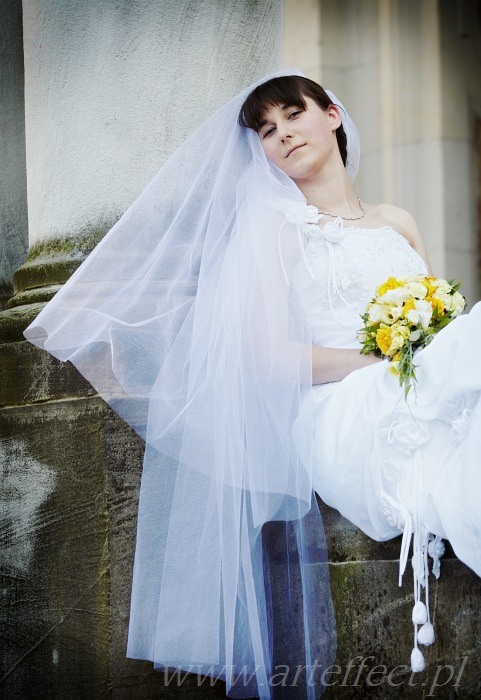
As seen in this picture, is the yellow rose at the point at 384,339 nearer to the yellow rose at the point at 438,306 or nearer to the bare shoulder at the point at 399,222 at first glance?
the yellow rose at the point at 438,306

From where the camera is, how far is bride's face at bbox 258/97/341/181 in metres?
3.62

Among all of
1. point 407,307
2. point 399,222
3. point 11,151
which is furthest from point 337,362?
point 11,151

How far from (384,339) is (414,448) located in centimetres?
34

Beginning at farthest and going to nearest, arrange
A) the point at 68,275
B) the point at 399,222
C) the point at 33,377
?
1. the point at 399,222
2. the point at 68,275
3. the point at 33,377

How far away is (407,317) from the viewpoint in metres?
2.83

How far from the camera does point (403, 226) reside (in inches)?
154

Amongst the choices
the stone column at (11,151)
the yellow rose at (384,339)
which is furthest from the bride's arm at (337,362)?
the stone column at (11,151)

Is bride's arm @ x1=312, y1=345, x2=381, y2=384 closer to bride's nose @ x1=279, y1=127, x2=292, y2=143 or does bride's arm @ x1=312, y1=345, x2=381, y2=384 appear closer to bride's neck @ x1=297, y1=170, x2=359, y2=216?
bride's neck @ x1=297, y1=170, x2=359, y2=216

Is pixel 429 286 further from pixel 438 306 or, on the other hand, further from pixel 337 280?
pixel 337 280

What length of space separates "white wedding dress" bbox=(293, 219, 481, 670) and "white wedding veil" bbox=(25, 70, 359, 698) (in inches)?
4.4

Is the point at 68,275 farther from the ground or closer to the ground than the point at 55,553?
farther from the ground

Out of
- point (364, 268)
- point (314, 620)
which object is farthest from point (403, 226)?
point (314, 620)

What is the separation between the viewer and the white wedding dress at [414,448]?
2.56 metres

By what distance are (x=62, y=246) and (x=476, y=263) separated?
4.52 meters
